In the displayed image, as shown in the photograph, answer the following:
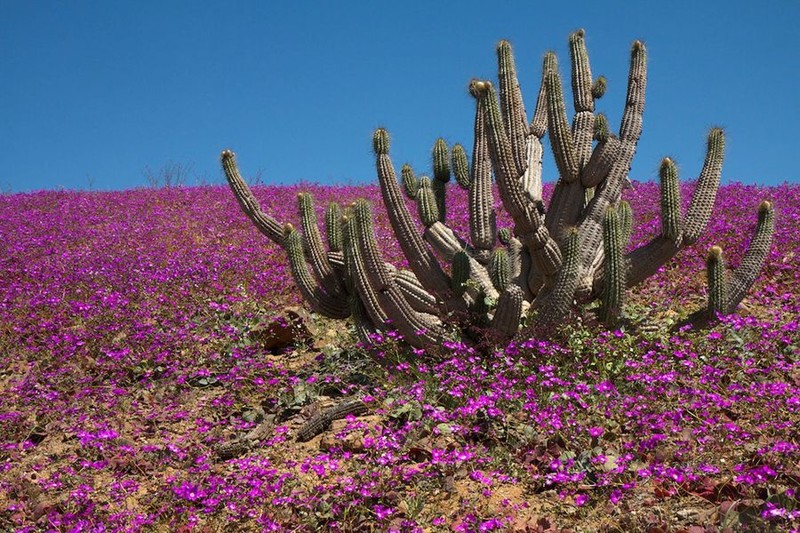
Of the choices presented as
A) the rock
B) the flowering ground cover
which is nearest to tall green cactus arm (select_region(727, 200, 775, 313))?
the flowering ground cover

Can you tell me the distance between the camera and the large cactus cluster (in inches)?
302

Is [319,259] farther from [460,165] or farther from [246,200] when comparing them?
[460,165]

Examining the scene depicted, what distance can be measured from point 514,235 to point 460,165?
1.36 meters

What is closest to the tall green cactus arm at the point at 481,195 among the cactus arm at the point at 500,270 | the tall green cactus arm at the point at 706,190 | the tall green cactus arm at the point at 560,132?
the tall green cactus arm at the point at 560,132

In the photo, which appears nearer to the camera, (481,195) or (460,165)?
(481,195)

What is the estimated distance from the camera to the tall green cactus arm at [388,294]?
7688 mm

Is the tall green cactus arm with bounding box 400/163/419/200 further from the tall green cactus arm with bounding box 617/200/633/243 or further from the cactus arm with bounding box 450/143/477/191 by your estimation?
the tall green cactus arm with bounding box 617/200/633/243

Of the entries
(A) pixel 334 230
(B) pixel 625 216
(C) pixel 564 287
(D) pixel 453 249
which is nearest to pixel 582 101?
(B) pixel 625 216

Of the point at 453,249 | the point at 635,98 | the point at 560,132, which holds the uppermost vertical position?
the point at 635,98

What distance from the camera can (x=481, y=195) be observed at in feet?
27.7

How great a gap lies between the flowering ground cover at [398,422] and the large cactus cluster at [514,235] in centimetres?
41

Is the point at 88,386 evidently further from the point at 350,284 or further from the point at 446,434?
the point at 446,434

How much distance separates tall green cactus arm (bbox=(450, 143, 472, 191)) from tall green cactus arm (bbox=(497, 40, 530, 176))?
0.96 meters

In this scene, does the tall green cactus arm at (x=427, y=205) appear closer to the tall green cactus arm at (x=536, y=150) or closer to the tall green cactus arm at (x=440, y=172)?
the tall green cactus arm at (x=440, y=172)
